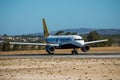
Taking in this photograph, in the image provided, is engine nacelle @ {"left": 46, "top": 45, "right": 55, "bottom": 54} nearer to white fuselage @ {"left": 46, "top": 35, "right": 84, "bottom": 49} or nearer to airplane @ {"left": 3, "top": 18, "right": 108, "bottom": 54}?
airplane @ {"left": 3, "top": 18, "right": 108, "bottom": 54}

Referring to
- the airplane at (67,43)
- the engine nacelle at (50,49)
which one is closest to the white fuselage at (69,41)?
the airplane at (67,43)

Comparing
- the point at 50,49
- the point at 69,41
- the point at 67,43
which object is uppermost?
the point at 69,41

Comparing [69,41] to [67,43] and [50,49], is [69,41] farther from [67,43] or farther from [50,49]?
[50,49]

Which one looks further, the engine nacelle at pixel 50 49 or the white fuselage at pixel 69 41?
the engine nacelle at pixel 50 49

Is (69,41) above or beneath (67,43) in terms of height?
above

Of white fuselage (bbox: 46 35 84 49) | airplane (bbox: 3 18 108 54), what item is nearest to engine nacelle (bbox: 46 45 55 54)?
airplane (bbox: 3 18 108 54)

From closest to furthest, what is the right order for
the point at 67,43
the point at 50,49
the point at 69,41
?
the point at 50,49, the point at 69,41, the point at 67,43

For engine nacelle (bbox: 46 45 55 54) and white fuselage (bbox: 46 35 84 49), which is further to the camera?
engine nacelle (bbox: 46 45 55 54)

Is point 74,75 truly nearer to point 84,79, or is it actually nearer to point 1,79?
point 84,79

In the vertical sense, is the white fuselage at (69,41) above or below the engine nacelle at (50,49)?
above

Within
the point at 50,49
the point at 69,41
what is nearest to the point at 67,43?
the point at 69,41

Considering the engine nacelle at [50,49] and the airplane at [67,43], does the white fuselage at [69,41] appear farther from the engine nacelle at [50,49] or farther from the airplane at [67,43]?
the engine nacelle at [50,49]

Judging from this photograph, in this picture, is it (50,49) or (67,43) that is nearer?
(50,49)

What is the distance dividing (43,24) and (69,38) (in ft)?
39.8
